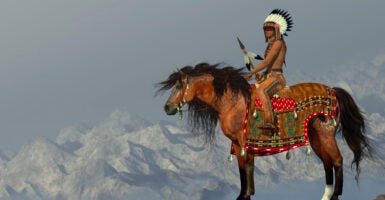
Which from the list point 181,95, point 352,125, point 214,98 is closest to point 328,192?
point 352,125

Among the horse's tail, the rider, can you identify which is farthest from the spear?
the horse's tail

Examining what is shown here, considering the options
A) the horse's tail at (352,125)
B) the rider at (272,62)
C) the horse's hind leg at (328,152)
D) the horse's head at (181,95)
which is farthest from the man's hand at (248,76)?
the horse's tail at (352,125)

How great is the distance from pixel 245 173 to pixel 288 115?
2.17 m

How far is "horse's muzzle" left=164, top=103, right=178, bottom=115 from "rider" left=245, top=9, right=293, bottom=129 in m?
2.22

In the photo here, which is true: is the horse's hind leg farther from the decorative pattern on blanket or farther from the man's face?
the man's face

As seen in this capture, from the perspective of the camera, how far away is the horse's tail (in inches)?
829

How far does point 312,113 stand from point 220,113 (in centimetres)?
284

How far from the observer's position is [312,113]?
66.7 ft

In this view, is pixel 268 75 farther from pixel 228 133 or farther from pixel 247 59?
pixel 228 133

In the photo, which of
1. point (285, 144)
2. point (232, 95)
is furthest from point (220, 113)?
point (285, 144)

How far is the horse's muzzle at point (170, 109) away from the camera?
19062 millimetres

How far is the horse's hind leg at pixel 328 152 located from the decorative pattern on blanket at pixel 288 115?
369 millimetres

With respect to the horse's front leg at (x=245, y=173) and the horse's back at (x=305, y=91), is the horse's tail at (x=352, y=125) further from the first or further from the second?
the horse's front leg at (x=245, y=173)

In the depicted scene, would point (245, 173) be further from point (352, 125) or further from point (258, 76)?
point (352, 125)
